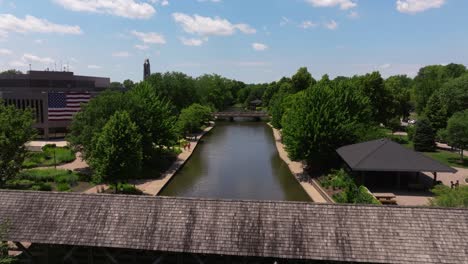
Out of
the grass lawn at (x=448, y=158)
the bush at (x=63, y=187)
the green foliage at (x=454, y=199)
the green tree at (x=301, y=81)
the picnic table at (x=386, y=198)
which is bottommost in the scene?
the bush at (x=63, y=187)

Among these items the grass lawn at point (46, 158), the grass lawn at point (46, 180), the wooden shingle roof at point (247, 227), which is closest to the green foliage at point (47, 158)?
the grass lawn at point (46, 158)

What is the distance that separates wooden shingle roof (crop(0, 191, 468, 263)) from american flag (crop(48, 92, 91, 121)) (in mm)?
50852

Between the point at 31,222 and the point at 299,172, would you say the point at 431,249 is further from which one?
the point at 299,172

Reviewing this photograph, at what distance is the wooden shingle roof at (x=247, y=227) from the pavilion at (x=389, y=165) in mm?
17353

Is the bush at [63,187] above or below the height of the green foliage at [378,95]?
below

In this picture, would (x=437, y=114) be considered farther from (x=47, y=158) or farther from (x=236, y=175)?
(x=47, y=158)

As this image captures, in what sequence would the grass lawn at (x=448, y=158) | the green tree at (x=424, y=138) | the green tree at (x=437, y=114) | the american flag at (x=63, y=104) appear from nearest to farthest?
the grass lawn at (x=448, y=158)
the green tree at (x=424, y=138)
the green tree at (x=437, y=114)
the american flag at (x=63, y=104)

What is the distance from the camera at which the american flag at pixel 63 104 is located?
63741 millimetres

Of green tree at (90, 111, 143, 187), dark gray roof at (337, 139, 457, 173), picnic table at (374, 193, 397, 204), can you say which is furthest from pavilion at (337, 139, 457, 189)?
green tree at (90, 111, 143, 187)

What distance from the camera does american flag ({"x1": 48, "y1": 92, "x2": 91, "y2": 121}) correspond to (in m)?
63.7

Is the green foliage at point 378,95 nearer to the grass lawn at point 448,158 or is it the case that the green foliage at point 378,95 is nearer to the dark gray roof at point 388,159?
the grass lawn at point 448,158

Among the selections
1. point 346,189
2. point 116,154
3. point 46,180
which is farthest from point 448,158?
point 46,180

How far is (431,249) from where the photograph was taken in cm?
1443

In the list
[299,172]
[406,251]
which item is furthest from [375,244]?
[299,172]
